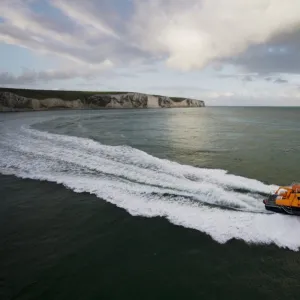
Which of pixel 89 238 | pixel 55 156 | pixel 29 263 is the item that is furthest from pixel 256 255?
pixel 55 156

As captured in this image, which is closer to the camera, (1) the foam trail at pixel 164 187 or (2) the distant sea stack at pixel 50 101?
(1) the foam trail at pixel 164 187

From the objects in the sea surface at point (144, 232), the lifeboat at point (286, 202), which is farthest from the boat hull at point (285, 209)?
the sea surface at point (144, 232)

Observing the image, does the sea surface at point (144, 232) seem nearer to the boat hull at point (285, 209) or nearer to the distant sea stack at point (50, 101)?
the boat hull at point (285, 209)

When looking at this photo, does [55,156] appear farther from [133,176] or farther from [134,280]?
[134,280]

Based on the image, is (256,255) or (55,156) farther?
(55,156)

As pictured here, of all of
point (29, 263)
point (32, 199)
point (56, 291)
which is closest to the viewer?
point (56, 291)
